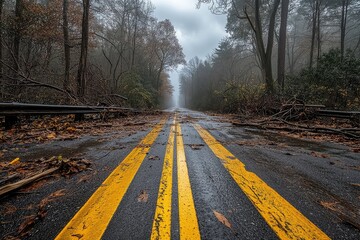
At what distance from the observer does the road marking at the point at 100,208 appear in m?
1.06

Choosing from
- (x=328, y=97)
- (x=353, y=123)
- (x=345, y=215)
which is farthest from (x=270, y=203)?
(x=328, y=97)

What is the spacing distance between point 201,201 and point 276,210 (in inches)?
19.4

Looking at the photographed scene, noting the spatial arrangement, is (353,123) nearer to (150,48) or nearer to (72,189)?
(72,189)

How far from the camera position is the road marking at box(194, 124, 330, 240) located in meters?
1.08

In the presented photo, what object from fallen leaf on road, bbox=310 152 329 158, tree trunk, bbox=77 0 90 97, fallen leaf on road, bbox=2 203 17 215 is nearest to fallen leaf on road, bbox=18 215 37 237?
fallen leaf on road, bbox=2 203 17 215

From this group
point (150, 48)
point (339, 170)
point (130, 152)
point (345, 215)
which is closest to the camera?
point (345, 215)

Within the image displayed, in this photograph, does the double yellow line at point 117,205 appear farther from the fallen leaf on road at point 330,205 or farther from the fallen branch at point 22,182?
the fallen leaf on road at point 330,205

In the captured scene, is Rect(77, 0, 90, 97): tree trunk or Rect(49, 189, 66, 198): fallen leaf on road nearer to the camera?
Rect(49, 189, 66, 198): fallen leaf on road

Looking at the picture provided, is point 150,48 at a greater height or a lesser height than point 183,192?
greater

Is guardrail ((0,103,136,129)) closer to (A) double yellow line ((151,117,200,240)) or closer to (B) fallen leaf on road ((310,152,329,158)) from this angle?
(A) double yellow line ((151,117,200,240))

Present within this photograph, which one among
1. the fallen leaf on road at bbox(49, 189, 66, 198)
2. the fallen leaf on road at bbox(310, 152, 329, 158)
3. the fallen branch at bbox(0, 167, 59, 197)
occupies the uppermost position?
the fallen leaf on road at bbox(310, 152, 329, 158)

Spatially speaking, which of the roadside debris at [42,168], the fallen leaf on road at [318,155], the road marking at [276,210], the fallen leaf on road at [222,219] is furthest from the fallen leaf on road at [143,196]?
the fallen leaf on road at [318,155]

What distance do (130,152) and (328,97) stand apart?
11.9 meters

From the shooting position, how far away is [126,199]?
143cm
